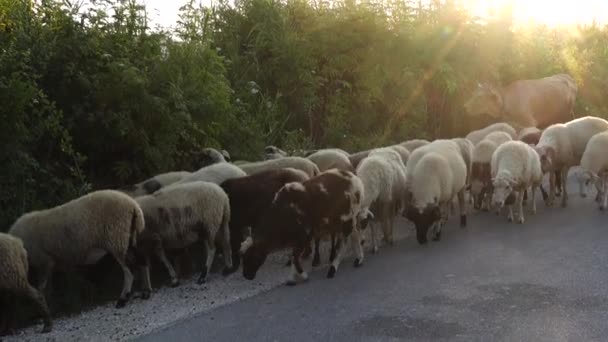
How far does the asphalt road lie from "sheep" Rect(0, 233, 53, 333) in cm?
152

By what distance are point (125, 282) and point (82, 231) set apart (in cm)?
78

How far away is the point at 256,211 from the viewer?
9836 mm

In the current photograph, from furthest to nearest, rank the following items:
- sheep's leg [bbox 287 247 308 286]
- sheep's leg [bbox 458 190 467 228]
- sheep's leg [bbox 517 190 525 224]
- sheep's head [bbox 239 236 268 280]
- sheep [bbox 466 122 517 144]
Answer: sheep [bbox 466 122 517 144] → sheep's leg [bbox 458 190 467 228] → sheep's leg [bbox 517 190 525 224] → sheep's head [bbox 239 236 268 280] → sheep's leg [bbox 287 247 308 286]

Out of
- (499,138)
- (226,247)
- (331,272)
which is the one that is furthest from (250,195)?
(499,138)

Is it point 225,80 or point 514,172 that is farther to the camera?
point 225,80

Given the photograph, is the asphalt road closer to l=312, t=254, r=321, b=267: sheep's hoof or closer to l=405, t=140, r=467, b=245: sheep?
l=312, t=254, r=321, b=267: sheep's hoof

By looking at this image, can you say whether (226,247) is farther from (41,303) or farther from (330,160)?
(330,160)

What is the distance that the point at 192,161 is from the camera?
38.5ft

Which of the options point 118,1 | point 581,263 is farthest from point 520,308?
point 118,1

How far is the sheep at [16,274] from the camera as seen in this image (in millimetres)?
7355

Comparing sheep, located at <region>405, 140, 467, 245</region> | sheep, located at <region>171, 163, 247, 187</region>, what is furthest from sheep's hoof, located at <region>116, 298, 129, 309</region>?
sheep, located at <region>405, 140, 467, 245</region>

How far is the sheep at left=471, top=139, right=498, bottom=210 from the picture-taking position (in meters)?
12.7

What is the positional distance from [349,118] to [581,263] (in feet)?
31.0

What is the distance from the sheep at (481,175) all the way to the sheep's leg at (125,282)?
22.2ft
